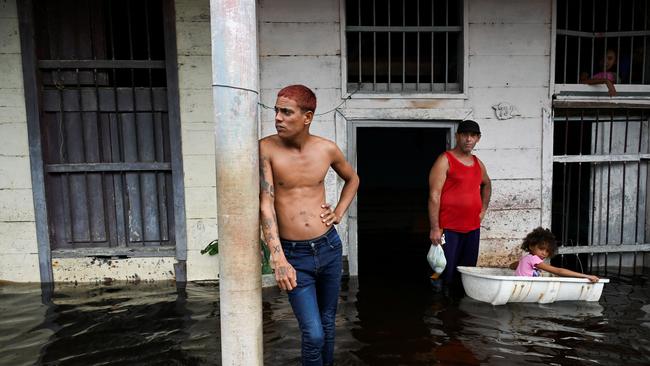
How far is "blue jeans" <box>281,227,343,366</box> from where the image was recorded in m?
2.61

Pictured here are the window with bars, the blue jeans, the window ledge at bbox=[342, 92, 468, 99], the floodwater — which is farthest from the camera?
the window with bars

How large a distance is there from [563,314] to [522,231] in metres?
1.52

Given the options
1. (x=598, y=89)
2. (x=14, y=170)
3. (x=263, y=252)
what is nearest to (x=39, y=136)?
(x=14, y=170)

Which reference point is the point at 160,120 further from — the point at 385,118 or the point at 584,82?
the point at 584,82

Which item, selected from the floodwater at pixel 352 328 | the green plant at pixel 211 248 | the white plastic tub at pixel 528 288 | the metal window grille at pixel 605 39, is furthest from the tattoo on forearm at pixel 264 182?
the metal window grille at pixel 605 39

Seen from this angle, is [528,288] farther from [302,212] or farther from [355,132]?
[302,212]

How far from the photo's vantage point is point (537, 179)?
5645 mm

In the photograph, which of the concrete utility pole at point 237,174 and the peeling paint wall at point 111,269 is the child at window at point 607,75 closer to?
the concrete utility pole at point 237,174

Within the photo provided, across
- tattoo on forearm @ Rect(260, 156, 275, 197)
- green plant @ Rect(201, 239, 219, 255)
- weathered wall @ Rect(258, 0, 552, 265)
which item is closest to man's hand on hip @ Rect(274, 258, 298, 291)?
tattoo on forearm @ Rect(260, 156, 275, 197)

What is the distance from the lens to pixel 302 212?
2689mm

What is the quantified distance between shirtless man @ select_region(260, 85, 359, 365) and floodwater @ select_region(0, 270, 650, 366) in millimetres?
942

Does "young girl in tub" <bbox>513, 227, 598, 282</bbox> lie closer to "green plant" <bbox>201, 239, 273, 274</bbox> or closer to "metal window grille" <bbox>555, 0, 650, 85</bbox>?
"metal window grille" <bbox>555, 0, 650, 85</bbox>

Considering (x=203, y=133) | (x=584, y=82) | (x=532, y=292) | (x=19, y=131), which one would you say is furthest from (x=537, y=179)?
(x=19, y=131)

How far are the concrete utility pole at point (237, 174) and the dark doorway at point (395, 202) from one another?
339 centimetres
